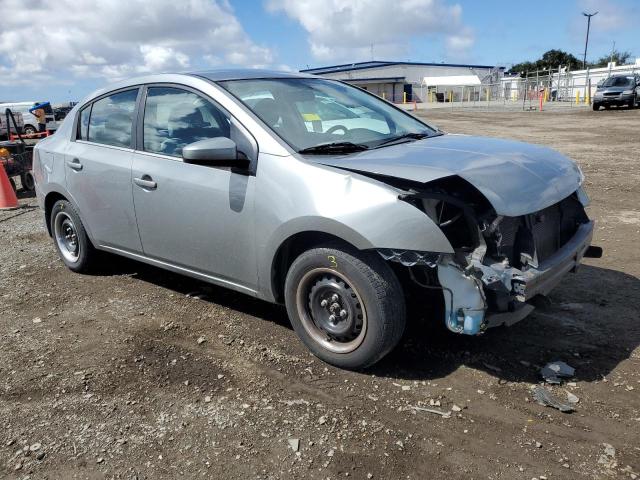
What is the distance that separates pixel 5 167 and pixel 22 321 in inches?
269

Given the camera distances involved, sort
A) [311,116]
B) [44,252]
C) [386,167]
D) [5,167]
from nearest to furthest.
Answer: [386,167] < [311,116] < [44,252] < [5,167]

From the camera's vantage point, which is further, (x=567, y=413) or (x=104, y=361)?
(x=104, y=361)

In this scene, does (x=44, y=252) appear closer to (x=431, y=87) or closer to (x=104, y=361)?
(x=104, y=361)

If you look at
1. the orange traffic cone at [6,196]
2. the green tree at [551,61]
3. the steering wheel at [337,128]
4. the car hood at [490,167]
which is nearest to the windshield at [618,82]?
the orange traffic cone at [6,196]

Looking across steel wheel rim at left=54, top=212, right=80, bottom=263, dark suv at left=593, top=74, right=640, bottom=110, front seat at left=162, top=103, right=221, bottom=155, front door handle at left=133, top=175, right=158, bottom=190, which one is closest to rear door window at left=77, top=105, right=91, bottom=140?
steel wheel rim at left=54, top=212, right=80, bottom=263

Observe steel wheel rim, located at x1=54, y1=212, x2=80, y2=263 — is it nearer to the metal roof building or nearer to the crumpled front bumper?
the crumpled front bumper

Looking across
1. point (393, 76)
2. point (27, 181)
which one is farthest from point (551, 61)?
point (27, 181)

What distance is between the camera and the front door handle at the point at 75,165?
15.8 feet

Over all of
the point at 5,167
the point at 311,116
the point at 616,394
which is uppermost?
the point at 311,116

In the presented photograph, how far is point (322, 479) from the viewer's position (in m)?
2.54

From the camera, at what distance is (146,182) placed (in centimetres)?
414

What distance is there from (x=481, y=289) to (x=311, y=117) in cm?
175

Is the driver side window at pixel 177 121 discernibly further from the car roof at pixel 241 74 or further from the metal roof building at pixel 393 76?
the metal roof building at pixel 393 76

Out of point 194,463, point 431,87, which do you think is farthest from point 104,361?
point 431,87
